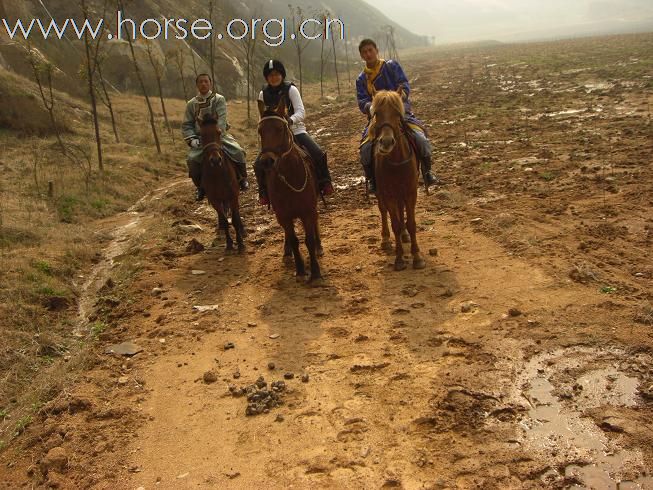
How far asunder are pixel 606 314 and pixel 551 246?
77.0 inches

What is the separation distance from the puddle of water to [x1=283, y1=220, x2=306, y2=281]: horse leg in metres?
3.36

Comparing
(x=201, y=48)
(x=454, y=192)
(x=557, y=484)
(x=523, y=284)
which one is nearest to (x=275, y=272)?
(x=523, y=284)

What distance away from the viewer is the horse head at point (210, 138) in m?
8.05

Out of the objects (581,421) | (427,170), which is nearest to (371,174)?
(427,170)

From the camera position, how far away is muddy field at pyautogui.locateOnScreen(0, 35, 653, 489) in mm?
3834

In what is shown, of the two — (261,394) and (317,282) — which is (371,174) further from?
(261,394)

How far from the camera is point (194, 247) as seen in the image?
8.88m

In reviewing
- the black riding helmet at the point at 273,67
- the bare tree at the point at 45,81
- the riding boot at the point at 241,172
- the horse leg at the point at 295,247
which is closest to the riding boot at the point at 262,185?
the horse leg at the point at 295,247

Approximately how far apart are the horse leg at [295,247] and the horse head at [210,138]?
1.82 m

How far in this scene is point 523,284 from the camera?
6133mm

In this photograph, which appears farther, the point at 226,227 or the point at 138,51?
the point at 138,51

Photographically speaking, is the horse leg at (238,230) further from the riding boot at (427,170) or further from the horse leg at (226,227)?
the riding boot at (427,170)

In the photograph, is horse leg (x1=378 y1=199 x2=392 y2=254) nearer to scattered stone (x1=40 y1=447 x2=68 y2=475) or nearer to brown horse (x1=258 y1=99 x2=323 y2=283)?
brown horse (x1=258 y1=99 x2=323 y2=283)

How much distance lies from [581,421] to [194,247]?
6.55m
